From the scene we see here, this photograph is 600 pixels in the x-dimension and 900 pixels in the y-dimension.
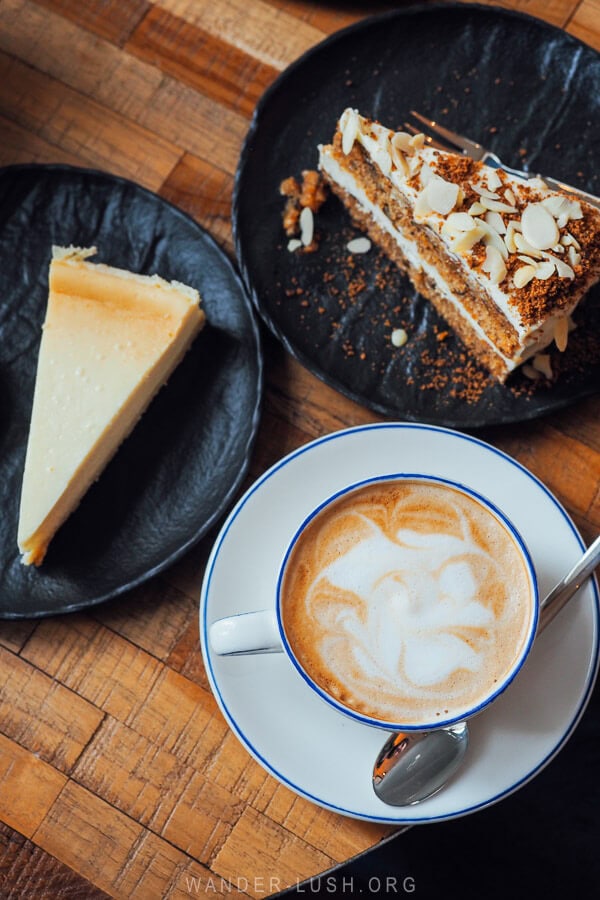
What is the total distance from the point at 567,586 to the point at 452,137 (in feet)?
2.80

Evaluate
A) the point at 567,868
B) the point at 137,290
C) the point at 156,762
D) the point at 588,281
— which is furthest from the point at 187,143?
the point at 567,868

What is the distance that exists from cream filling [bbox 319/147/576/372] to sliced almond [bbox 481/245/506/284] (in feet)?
0.07

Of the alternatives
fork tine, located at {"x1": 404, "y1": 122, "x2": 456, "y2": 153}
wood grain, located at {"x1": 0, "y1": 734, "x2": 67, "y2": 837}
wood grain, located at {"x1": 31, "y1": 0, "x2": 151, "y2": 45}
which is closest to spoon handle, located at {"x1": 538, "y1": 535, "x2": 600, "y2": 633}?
fork tine, located at {"x1": 404, "y1": 122, "x2": 456, "y2": 153}

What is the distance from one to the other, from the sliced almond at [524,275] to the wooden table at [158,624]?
282mm

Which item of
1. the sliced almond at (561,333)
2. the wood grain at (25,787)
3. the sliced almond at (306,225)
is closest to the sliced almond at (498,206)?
the sliced almond at (561,333)

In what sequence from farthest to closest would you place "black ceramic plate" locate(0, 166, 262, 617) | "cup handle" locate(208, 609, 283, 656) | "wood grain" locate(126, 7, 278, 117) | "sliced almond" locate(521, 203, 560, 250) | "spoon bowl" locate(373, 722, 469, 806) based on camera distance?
"wood grain" locate(126, 7, 278, 117)
"black ceramic plate" locate(0, 166, 262, 617)
"sliced almond" locate(521, 203, 560, 250)
"spoon bowl" locate(373, 722, 469, 806)
"cup handle" locate(208, 609, 283, 656)

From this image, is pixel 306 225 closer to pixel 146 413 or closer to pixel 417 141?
pixel 417 141

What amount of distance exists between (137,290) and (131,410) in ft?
0.73

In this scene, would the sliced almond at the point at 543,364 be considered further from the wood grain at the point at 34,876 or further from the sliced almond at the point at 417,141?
the wood grain at the point at 34,876

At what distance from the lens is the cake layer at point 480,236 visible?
4.83 feet

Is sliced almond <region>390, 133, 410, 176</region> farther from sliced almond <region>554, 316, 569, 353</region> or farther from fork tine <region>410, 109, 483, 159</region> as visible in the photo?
sliced almond <region>554, 316, 569, 353</region>

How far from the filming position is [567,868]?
5.13 feet

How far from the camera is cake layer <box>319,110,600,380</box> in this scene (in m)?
1.47

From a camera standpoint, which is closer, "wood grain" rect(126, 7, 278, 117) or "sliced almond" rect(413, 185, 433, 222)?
"sliced almond" rect(413, 185, 433, 222)
